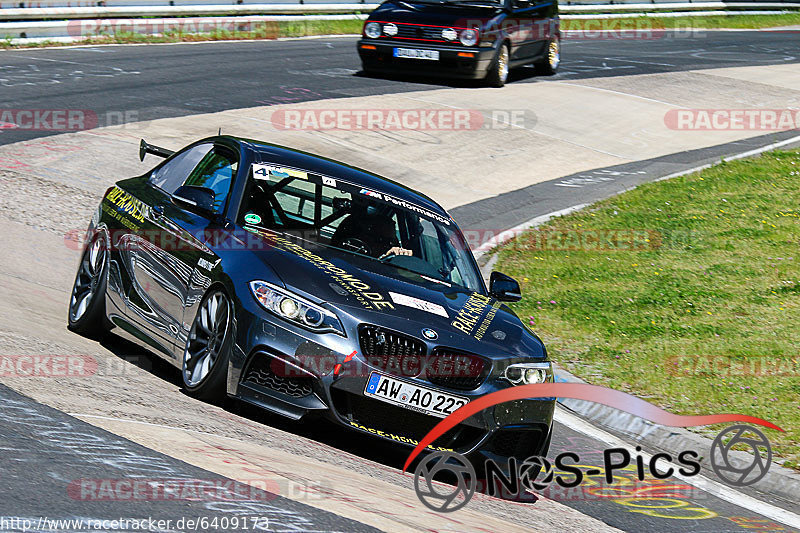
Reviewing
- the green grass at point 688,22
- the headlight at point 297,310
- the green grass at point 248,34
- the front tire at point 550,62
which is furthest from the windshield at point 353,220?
the green grass at point 688,22

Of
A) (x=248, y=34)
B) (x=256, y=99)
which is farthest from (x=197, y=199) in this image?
(x=248, y=34)

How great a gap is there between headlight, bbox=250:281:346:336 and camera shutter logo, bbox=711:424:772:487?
2902mm

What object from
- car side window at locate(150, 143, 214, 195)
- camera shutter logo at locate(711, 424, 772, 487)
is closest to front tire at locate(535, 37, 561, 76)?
car side window at locate(150, 143, 214, 195)

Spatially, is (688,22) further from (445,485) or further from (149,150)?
(445,485)

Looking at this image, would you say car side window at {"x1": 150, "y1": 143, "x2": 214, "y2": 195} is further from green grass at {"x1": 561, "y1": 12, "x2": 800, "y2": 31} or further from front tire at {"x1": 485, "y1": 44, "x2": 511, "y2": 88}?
green grass at {"x1": 561, "y1": 12, "x2": 800, "y2": 31}

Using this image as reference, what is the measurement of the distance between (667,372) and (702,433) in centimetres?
130

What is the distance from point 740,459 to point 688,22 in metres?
34.9

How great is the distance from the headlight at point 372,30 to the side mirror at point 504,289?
1366cm

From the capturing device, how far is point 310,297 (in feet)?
20.1

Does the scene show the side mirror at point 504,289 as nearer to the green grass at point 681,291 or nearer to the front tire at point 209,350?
the green grass at point 681,291

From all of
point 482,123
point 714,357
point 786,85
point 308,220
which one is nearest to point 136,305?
point 308,220

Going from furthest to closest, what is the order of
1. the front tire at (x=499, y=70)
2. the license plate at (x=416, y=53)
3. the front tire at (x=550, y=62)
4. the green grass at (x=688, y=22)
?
the green grass at (x=688, y=22) → the front tire at (x=550, y=62) → the front tire at (x=499, y=70) → the license plate at (x=416, y=53)

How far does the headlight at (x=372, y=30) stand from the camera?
20609 mm

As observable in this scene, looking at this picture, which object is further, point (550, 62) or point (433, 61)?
point (550, 62)
